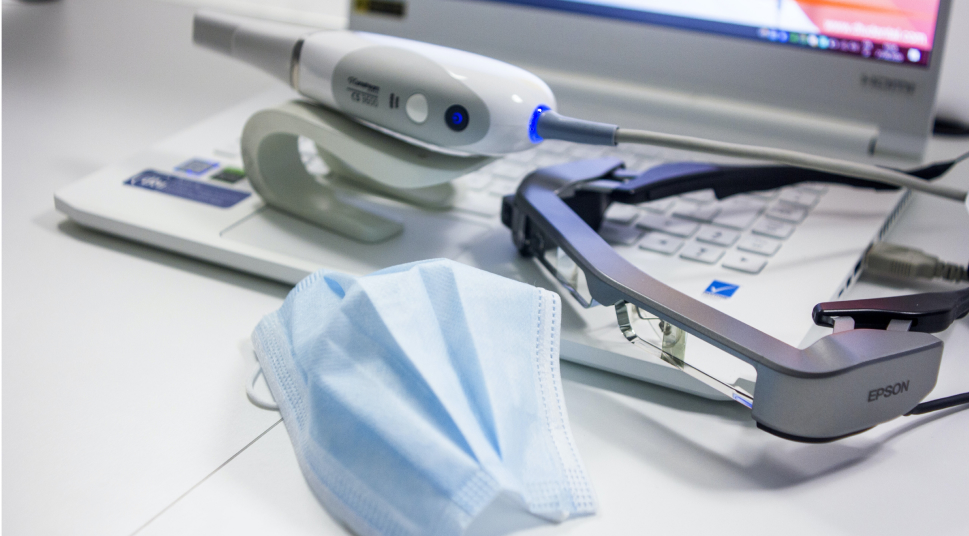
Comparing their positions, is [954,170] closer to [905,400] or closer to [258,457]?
[905,400]

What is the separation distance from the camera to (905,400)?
0.31 metres

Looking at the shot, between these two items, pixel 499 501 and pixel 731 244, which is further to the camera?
pixel 731 244

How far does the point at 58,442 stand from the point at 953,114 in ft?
2.48

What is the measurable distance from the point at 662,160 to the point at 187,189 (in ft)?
1.12

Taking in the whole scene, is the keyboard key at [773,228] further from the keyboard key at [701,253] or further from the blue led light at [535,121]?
the blue led light at [535,121]

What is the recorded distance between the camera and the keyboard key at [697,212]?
0.48m

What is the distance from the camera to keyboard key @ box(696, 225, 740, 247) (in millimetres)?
443

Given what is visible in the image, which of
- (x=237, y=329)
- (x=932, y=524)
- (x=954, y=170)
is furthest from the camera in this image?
(x=954, y=170)

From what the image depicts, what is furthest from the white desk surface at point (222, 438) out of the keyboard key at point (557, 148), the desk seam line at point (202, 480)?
the keyboard key at point (557, 148)

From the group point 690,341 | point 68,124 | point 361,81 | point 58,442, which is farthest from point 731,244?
point 68,124

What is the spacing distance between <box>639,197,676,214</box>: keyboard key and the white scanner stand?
12 centimetres

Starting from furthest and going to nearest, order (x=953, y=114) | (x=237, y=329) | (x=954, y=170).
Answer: (x=953, y=114) → (x=954, y=170) → (x=237, y=329)

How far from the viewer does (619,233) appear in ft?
1.51

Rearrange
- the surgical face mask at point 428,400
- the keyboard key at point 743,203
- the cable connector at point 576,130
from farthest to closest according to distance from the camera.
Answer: the keyboard key at point 743,203 → the cable connector at point 576,130 → the surgical face mask at point 428,400
